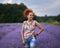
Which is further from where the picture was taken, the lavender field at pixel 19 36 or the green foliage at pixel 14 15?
the green foliage at pixel 14 15

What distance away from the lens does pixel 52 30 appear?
641 cm

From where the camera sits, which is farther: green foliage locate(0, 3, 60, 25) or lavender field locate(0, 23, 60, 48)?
green foliage locate(0, 3, 60, 25)

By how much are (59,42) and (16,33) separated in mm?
1120

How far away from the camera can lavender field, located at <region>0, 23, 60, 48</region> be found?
6.00 metres

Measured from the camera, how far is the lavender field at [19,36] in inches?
236

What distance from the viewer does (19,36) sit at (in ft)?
20.1

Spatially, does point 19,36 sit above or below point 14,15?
below

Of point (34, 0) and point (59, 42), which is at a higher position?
point (34, 0)

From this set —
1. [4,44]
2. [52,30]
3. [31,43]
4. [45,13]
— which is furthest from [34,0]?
[31,43]

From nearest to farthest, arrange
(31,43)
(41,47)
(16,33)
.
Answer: (31,43) → (41,47) → (16,33)

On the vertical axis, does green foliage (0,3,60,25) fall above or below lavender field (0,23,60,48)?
above

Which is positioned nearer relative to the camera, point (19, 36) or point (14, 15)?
point (19, 36)

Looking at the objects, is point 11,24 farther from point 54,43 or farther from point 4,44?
point 54,43

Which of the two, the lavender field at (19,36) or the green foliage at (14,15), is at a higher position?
the green foliage at (14,15)
